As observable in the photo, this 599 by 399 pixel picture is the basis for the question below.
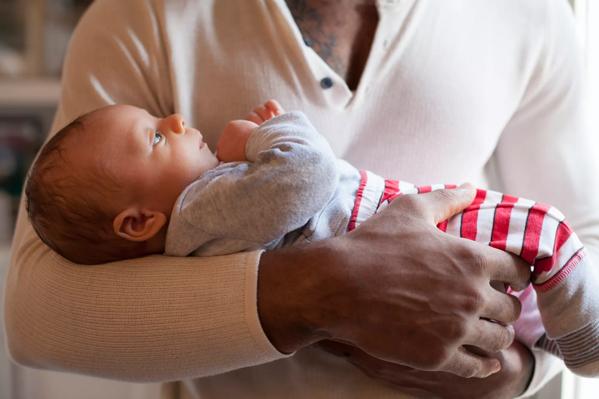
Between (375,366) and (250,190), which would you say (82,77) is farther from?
(375,366)

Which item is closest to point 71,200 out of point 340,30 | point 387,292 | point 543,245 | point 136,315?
point 136,315

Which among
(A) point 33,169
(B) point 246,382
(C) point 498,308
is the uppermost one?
(A) point 33,169

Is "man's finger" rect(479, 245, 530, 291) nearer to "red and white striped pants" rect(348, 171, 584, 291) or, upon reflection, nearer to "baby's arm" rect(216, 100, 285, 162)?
"red and white striped pants" rect(348, 171, 584, 291)

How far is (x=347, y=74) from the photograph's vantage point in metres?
1.25

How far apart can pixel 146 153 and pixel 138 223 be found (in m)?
0.10

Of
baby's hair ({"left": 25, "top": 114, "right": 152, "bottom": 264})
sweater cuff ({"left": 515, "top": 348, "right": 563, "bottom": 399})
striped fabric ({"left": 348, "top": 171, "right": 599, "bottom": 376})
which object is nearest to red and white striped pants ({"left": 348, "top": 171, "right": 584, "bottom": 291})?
striped fabric ({"left": 348, "top": 171, "right": 599, "bottom": 376})

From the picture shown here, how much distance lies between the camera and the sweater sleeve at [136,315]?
988 mm

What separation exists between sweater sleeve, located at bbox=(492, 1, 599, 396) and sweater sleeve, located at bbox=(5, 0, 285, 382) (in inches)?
23.7

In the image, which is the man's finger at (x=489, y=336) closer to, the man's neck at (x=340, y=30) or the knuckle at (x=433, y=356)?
the knuckle at (x=433, y=356)

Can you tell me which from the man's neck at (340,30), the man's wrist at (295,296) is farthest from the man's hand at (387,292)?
the man's neck at (340,30)

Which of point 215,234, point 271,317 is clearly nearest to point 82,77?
point 215,234

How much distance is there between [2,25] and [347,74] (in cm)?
162

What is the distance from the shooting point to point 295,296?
97 centimetres

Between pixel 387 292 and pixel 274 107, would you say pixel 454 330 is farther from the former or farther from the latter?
pixel 274 107
